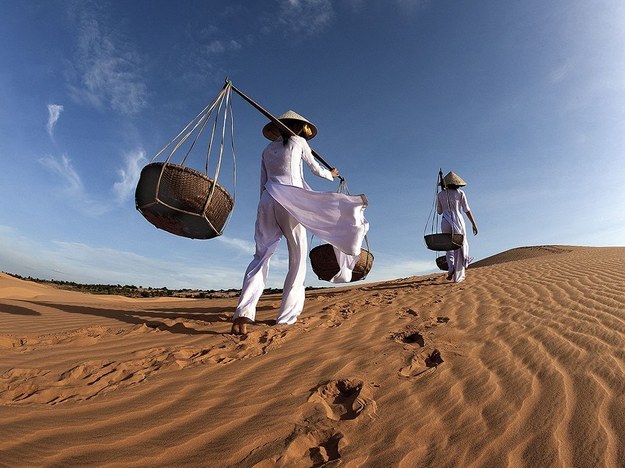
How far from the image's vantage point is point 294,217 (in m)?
4.12

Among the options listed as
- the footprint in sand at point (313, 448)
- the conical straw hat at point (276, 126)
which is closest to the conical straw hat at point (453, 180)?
the conical straw hat at point (276, 126)

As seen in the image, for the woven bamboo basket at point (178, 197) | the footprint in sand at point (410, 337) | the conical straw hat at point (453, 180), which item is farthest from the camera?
the conical straw hat at point (453, 180)

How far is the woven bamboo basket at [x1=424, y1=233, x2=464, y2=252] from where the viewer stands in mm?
6812

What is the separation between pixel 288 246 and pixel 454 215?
198 inches

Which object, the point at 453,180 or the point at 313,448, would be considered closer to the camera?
the point at 313,448

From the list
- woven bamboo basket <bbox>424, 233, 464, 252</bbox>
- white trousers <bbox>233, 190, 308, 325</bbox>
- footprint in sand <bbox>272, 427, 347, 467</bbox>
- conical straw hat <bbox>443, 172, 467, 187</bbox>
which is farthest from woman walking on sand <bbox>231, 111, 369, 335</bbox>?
conical straw hat <bbox>443, 172, 467, 187</bbox>

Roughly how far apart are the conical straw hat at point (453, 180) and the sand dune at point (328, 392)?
399 cm

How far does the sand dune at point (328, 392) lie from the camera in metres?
1.71

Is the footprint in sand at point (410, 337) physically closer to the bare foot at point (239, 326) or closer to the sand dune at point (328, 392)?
the sand dune at point (328, 392)

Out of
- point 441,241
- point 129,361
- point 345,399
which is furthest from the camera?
point 441,241

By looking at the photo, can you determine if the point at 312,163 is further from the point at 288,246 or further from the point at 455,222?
the point at 455,222

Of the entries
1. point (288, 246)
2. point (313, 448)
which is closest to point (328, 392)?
point (313, 448)

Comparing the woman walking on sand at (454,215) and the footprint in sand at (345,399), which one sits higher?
the woman walking on sand at (454,215)

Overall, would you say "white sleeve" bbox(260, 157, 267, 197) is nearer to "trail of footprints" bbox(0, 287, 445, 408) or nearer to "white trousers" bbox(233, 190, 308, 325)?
"white trousers" bbox(233, 190, 308, 325)
